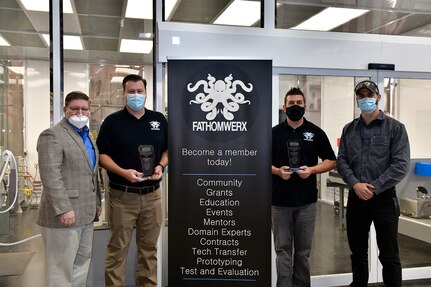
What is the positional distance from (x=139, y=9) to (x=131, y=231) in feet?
7.24

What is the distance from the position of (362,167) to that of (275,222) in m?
0.77

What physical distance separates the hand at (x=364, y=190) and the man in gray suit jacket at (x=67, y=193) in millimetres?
1874

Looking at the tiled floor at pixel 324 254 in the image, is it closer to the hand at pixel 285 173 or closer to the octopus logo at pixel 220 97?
the hand at pixel 285 173

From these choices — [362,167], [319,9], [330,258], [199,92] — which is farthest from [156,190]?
[319,9]

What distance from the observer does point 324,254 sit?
4164 millimetres

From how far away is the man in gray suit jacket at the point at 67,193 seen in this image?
241 centimetres

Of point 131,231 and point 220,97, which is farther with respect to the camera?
point 131,231

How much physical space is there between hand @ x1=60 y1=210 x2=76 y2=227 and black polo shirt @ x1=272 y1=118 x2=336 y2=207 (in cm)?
144

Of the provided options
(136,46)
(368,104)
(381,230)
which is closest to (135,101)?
(136,46)

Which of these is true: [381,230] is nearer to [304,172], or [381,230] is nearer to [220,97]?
[304,172]

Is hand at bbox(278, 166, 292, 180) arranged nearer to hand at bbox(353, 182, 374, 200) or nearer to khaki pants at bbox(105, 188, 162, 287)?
hand at bbox(353, 182, 374, 200)

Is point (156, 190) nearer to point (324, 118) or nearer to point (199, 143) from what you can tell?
point (199, 143)

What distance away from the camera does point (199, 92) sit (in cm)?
256

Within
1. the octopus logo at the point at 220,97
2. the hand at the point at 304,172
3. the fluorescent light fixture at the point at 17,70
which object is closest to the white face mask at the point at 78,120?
the octopus logo at the point at 220,97
